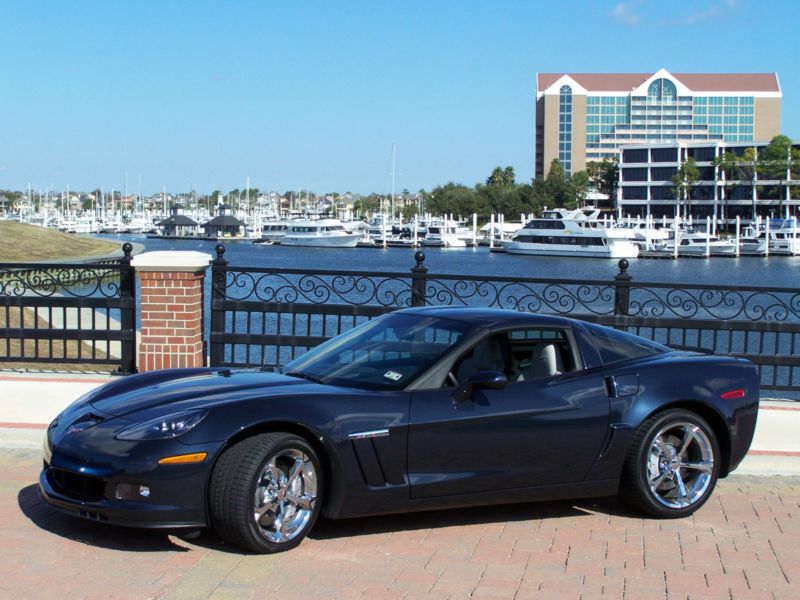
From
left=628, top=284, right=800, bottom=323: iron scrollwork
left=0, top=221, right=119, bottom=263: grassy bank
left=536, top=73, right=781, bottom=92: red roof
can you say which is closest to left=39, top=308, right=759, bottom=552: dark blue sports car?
left=628, top=284, right=800, bottom=323: iron scrollwork

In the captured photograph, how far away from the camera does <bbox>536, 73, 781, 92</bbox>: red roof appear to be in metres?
182

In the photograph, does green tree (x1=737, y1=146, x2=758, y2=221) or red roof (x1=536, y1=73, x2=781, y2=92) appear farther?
red roof (x1=536, y1=73, x2=781, y2=92)

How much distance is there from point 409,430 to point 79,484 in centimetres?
178

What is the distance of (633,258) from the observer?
104 meters

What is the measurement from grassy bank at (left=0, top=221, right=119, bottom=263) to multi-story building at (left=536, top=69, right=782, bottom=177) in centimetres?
12223

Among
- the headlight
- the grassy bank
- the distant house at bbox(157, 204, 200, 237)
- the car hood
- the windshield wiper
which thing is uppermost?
the distant house at bbox(157, 204, 200, 237)

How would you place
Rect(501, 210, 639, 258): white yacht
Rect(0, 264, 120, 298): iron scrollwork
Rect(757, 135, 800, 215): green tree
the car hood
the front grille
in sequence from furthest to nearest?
Rect(757, 135, 800, 215): green tree, Rect(501, 210, 639, 258): white yacht, Rect(0, 264, 120, 298): iron scrollwork, the car hood, the front grille

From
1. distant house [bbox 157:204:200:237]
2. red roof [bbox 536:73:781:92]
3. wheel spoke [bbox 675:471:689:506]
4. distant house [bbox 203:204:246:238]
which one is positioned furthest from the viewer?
red roof [bbox 536:73:781:92]

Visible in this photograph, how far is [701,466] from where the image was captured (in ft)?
21.2

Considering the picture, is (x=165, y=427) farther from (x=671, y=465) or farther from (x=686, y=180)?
(x=686, y=180)

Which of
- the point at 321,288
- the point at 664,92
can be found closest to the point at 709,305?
the point at 321,288

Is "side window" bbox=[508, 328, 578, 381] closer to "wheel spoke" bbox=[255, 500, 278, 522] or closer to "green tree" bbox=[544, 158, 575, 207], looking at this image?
"wheel spoke" bbox=[255, 500, 278, 522]

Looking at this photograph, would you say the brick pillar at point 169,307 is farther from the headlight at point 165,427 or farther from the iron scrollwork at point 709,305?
the headlight at point 165,427

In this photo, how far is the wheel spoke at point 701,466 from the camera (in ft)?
21.2
